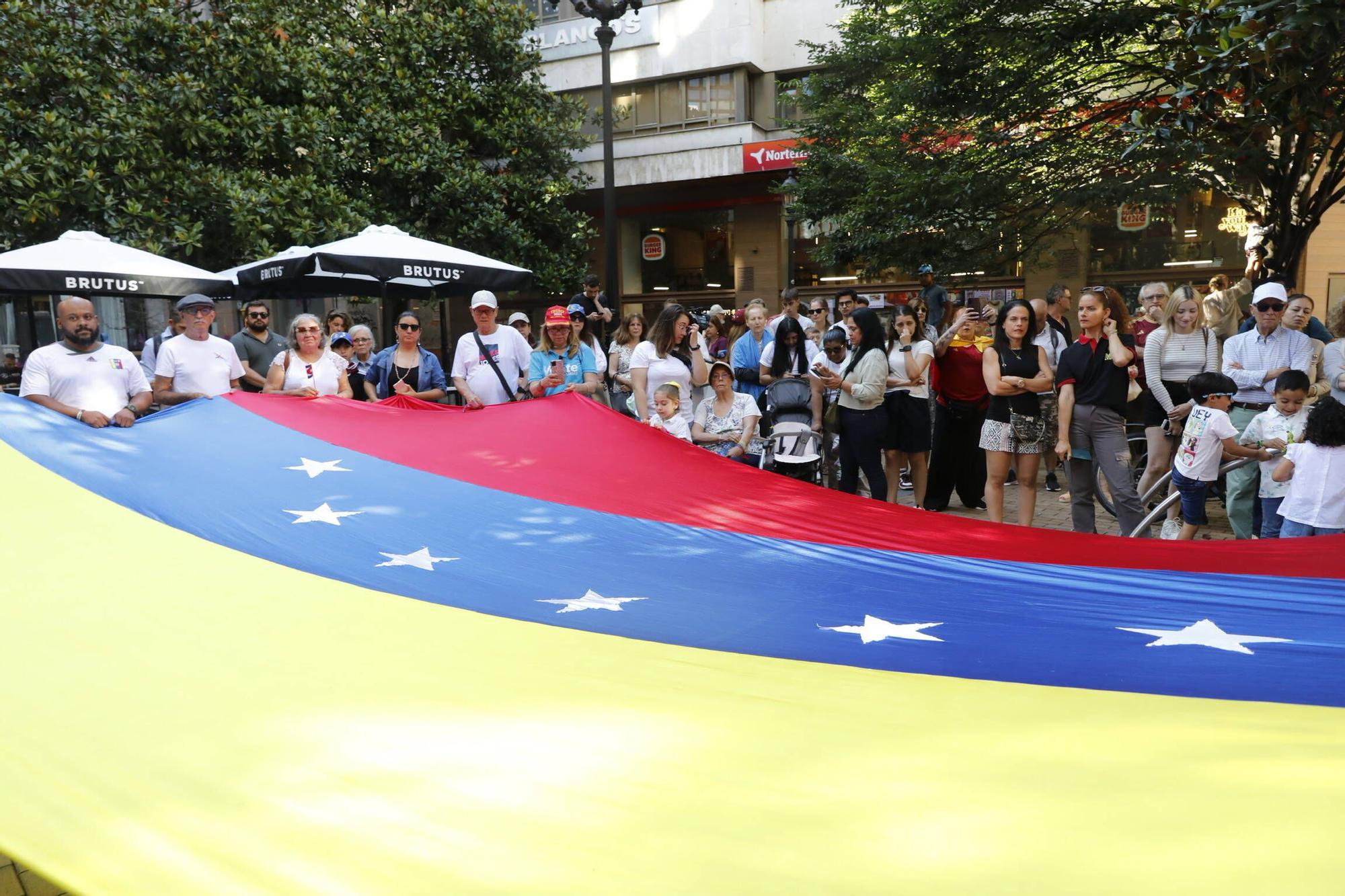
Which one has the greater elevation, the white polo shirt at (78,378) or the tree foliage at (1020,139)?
the tree foliage at (1020,139)

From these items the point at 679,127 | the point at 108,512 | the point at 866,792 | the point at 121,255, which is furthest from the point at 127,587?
the point at 679,127

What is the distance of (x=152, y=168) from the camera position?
15.5 m

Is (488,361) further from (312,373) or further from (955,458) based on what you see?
(955,458)

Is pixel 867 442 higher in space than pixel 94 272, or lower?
lower

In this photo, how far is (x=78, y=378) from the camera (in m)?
6.23

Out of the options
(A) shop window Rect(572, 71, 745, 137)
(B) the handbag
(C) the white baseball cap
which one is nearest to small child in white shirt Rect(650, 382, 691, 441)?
(B) the handbag

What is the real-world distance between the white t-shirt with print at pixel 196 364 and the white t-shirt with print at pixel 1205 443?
6.75m

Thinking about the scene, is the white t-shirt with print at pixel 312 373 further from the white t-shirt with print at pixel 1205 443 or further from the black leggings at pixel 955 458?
the white t-shirt with print at pixel 1205 443

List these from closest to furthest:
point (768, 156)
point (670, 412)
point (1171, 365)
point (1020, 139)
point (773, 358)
Result: point (670, 412), point (1171, 365), point (773, 358), point (1020, 139), point (768, 156)

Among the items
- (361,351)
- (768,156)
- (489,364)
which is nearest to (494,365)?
(489,364)

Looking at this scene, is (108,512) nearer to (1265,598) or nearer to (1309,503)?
(1265,598)

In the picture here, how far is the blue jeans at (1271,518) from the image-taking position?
5980 mm

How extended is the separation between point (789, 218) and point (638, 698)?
18218mm

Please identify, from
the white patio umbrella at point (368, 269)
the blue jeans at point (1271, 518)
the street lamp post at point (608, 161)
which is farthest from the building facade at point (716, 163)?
the blue jeans at point (1271, 518)
